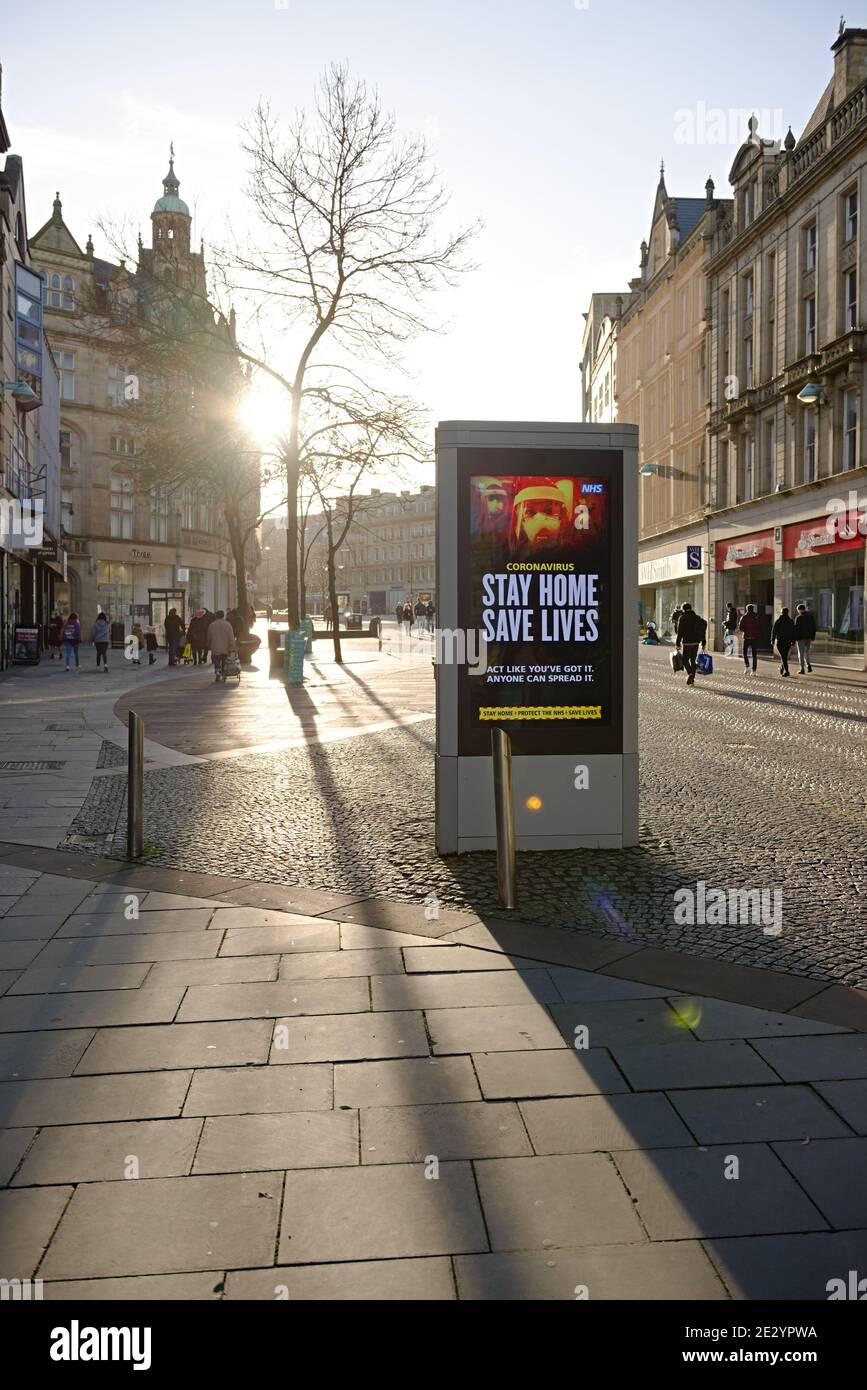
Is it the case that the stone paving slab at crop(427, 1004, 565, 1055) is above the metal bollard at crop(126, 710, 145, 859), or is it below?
below

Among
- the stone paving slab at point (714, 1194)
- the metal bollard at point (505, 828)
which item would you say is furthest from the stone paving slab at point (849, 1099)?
the metal bollard at point (505, 828)

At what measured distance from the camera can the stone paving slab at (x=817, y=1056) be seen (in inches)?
142

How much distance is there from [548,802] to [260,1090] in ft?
12.9

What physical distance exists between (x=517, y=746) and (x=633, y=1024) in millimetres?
3184

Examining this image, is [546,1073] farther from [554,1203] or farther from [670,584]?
[670,584]

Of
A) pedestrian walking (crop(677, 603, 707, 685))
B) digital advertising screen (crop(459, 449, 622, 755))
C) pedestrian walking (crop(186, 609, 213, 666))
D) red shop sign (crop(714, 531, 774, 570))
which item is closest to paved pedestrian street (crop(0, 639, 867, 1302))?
digital advertising screen (crop(459, 449, 622, 755))

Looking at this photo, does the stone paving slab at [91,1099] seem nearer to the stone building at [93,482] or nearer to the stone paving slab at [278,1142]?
the stone paving slab at [278,1142]

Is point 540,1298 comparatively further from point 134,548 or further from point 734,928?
point 134,548

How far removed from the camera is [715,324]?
44.3 meters

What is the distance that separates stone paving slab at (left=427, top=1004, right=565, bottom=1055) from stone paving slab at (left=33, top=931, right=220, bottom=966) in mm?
1313

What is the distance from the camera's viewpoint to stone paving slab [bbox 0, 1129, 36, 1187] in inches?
119

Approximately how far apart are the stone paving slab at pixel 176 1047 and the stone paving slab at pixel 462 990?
1.72 feet

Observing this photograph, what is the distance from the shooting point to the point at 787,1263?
2.57 meters

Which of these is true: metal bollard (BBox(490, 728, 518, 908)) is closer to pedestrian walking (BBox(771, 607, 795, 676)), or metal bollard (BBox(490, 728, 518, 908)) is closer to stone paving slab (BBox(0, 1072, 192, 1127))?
stone paving slab (BBox(0, 1072, 192, 1127))
